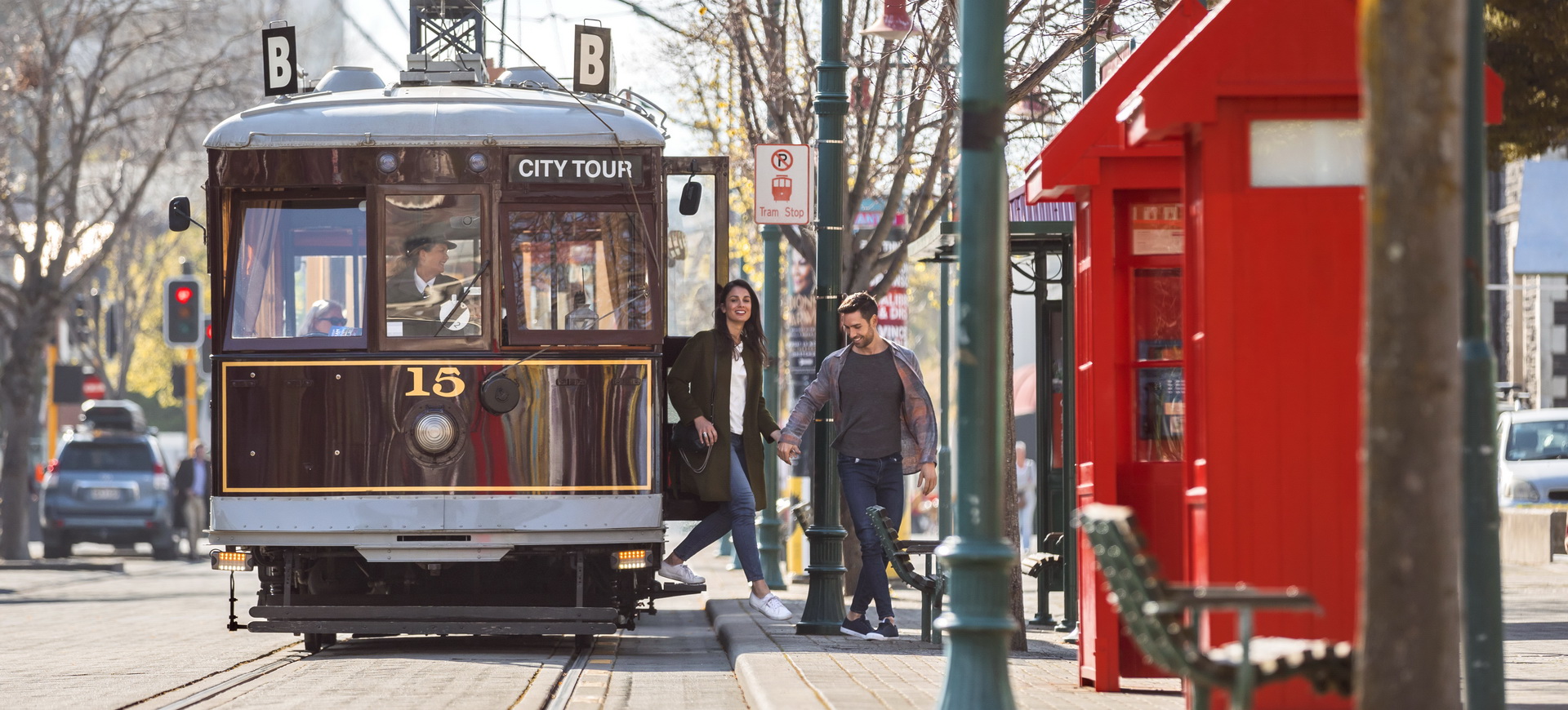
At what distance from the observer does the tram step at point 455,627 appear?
12.2m

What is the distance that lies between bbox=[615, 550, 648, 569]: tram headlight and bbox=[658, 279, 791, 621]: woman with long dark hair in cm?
54

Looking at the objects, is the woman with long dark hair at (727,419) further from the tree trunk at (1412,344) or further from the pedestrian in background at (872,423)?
the tree trunk at (1412,344)

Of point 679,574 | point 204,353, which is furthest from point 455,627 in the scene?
point 204,353

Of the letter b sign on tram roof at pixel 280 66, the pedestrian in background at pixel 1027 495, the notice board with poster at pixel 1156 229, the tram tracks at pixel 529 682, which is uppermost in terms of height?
the letter b sign on tram roof at pixel 280 66

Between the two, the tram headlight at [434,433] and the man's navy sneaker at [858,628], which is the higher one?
the tram headlight at [434,433]

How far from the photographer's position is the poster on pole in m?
13.9

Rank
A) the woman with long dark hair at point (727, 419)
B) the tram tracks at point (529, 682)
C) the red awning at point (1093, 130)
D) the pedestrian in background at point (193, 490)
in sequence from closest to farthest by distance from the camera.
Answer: the red awning at point (1093, 130), the tram tracks at point (529, 682), the woman with long dark hair at point (727, 419), the pedestrian in background at point (193, 490)

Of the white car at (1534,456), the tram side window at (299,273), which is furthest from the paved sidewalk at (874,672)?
the white car at (1534,456)

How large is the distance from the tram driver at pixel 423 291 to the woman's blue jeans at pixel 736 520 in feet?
6.07

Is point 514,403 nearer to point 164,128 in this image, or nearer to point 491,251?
point 491,251

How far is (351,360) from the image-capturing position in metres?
12.5

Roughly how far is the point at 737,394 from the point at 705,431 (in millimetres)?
587

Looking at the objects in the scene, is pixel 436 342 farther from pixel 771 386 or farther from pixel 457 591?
pixel 771 386

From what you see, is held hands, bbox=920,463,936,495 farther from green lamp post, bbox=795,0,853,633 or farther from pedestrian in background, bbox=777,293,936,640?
green lamp post, bbox=795,0,853,633
